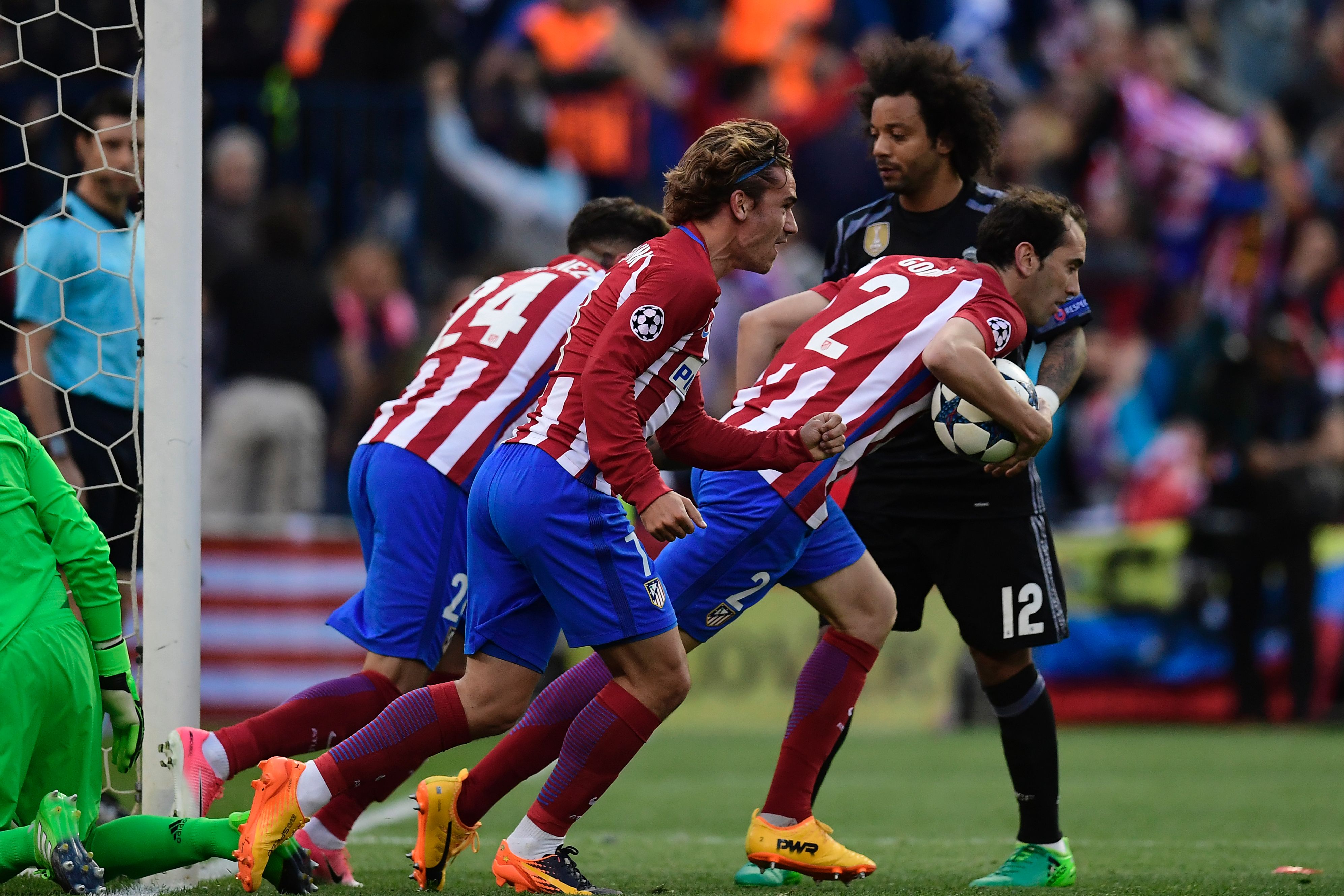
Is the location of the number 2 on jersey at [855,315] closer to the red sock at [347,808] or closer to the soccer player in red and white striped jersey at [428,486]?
the soccer player in red and white striped jersey at [428,486]

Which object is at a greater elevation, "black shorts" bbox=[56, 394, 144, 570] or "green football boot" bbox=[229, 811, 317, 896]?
"black shorts" bbox=[56, 394, 144, 570]

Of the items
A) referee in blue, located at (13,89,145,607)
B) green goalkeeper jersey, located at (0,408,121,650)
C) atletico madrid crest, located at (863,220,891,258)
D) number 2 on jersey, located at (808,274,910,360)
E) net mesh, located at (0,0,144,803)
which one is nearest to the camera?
green goalkeeper jersey, located at (0,408,121,650)

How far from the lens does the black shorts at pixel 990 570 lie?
520 cm

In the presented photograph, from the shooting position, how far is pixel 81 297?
6137 millimetres

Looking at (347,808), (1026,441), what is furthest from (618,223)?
(347,808)

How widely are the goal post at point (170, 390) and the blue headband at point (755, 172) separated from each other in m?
1.57

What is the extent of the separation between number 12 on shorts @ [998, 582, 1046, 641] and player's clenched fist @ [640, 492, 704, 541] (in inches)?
59.6

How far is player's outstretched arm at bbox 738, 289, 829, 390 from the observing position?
535 centimetres

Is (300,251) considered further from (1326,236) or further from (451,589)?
(1326,236)

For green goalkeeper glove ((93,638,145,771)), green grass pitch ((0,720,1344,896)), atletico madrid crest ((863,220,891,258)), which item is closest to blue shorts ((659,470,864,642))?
green grass pitch ((0,720,1344,896))

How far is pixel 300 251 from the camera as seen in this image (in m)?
10.5

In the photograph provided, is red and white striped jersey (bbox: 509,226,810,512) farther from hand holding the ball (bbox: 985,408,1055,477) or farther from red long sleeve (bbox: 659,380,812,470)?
hand holding the ball (bbox: 985,408,1055,477)

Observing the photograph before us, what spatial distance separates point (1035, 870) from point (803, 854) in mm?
714

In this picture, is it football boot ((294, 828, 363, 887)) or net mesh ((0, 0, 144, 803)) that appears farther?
net mesh ((0, 0, 144, 803))
